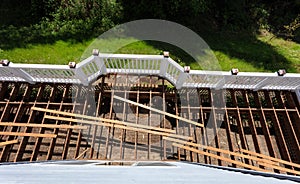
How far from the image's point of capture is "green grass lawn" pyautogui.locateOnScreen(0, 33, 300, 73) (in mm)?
11109

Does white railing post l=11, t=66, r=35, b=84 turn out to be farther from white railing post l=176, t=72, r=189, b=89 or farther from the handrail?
white railing post l=176, t=72, r=189, b=89

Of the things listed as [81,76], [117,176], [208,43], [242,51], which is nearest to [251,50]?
[242,51]

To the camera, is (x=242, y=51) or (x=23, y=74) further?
(x=242, y=51)

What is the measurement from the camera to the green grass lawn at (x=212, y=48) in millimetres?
11109

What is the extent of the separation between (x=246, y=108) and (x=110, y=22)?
8.30 m

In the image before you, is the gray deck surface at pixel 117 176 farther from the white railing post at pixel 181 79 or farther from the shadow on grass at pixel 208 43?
the shadow on grass at pixel 208 43

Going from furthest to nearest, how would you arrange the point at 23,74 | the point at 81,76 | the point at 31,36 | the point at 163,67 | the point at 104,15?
the point at 104,15 → the point at 31,36 → the point at 163,67 → the point at 81,76 → the point at 23,74

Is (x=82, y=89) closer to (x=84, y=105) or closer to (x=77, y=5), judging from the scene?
(x=84, y=105)

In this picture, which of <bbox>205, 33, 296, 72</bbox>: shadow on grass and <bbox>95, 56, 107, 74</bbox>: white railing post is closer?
<bbox>95, 56, 107, 74</bbox>: white railing post

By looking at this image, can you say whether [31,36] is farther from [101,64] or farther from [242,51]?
[242,51]

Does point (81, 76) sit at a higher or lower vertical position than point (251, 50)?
lower

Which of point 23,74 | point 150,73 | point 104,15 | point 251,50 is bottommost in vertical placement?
point 23,74

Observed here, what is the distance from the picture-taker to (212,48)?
12859mm

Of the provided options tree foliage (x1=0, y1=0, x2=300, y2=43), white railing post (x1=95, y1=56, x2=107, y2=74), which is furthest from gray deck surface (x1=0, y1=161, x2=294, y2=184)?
tree foliage (x1=0, y1=0, x2=300, y2=43)
